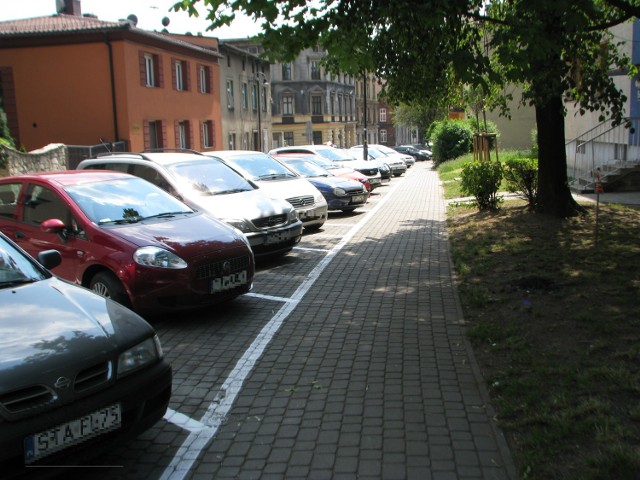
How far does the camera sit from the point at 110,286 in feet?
22.6

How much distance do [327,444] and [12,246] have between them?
276cm

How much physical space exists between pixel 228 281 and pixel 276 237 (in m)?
2.79

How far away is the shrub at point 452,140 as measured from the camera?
40.7m

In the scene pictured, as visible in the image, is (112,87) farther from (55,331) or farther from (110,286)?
(55,331)

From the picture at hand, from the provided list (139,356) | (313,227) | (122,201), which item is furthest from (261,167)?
(139,356)

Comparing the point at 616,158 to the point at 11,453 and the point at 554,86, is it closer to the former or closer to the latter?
the point at 554,86

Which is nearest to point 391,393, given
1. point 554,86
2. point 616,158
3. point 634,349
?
point 634,349

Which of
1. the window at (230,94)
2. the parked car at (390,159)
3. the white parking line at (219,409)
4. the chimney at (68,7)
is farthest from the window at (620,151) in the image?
the chimney at (68,7)

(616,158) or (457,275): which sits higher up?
(616,158)

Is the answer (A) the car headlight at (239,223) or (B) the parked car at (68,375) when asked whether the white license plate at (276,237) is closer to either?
(A) the car headlight at (239,223)

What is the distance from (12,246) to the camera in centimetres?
488

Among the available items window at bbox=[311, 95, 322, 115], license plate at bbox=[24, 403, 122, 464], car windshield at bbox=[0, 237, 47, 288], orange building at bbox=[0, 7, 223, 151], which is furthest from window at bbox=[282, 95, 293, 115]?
license plate at bbox=[24, 403, 122, 464]

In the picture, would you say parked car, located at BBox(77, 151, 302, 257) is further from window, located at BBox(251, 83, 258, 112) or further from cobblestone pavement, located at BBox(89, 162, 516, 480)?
window, located at BBox(251, 83, 258, 112)

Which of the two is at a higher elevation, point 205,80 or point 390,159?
point 205,80
